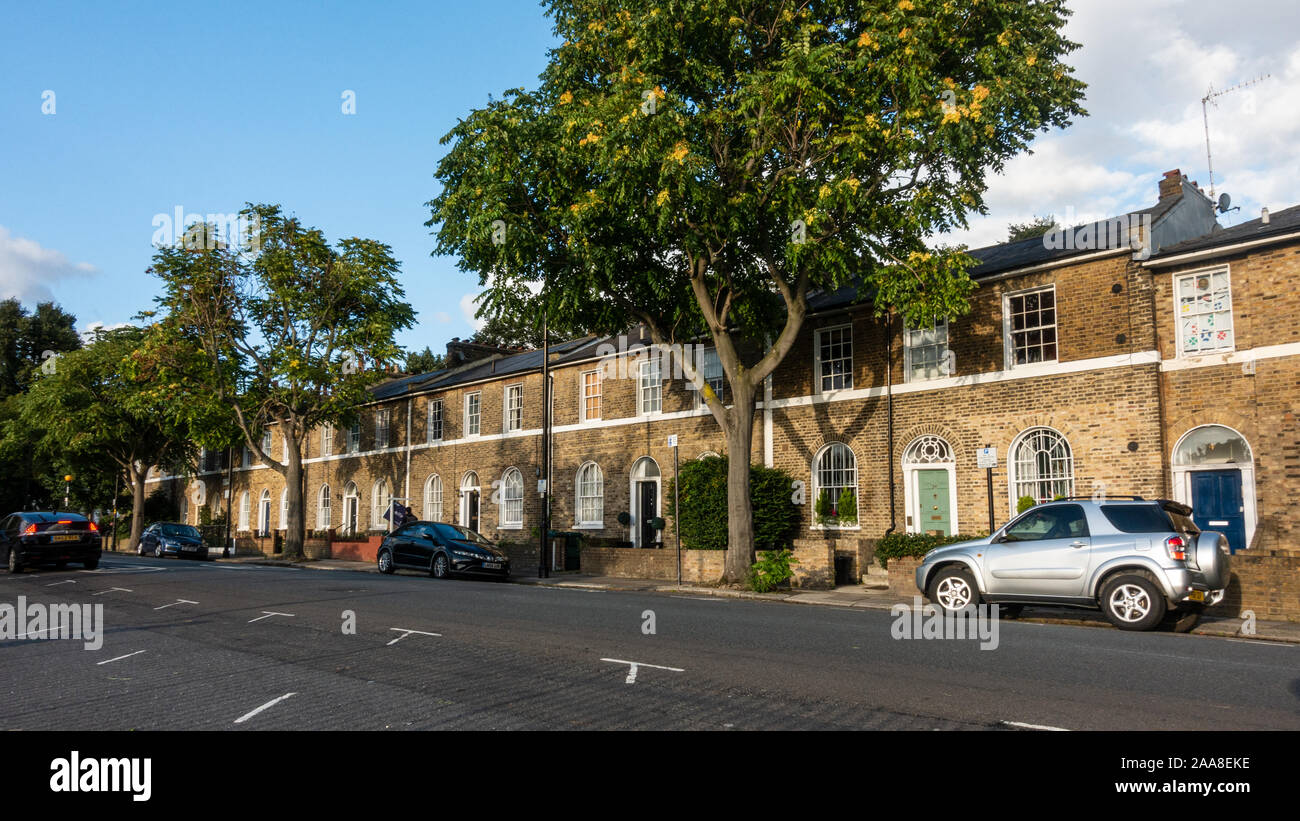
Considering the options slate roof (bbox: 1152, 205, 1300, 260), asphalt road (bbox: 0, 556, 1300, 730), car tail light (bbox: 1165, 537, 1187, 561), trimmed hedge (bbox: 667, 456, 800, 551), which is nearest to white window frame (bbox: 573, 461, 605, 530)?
trimmed hedge (bbox: 667, 456, 800, 551)

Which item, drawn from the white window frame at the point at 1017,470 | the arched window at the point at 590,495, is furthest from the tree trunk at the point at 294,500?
the white window frame at the point at 1017,470

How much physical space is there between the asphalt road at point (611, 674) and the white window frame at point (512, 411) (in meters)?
19.9

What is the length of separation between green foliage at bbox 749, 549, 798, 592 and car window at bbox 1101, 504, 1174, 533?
7.64m

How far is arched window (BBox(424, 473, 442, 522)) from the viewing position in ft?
123

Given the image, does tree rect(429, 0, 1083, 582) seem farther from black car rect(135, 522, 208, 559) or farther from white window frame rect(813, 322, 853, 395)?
black car rect(135, 522, 208, 559)

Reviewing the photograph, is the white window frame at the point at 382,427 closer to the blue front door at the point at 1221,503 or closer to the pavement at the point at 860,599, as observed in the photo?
the pavement at the point at 860,599

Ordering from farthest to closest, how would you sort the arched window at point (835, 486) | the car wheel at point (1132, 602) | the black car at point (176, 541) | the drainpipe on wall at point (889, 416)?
the black car at point (176, 541) < the arched window at point (835, 486) < the drainpipe on wall at point (889, 416) < the car wheel at point (1132, 602)

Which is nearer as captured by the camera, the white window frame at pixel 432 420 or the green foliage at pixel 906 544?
the green foliage at pixel 906 544

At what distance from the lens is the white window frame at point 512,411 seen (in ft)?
111

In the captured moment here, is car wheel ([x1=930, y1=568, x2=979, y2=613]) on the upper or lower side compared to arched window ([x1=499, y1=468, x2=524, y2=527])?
lower

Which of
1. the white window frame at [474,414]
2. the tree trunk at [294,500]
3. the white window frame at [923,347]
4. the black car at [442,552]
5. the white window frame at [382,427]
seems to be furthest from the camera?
the white window frame at [382,427]

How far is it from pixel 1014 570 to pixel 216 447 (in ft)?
107
